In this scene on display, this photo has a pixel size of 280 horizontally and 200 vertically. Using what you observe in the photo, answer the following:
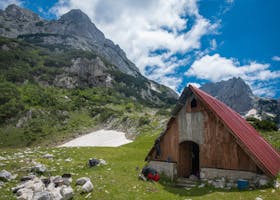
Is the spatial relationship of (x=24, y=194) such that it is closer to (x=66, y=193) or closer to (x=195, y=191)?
(x=66, y=193)

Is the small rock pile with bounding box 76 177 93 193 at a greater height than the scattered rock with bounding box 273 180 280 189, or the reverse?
the scattered rock with bounding box 273 180 280 189

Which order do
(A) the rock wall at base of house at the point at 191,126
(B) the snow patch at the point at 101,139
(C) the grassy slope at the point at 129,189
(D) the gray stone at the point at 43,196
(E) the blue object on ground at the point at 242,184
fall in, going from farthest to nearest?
(B) the snow patch at the point at 101,139, (A) the rock wall at base of house at the point at 191,126, (E) the blue object on ground at the point at 242,184, (C) the grassy slope at the point at 129,189, (D) the gray stone at the point at 43,196

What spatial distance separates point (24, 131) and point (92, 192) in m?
67.2

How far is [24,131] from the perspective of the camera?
2753 inches

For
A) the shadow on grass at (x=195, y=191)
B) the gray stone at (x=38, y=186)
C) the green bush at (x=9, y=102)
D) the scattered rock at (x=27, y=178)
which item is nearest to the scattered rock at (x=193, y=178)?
the shadow on grass at (x=195, y=191)

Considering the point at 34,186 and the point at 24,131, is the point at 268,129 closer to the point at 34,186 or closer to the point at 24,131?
the point at 34,186

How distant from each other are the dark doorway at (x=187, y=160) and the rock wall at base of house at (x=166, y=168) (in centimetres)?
52

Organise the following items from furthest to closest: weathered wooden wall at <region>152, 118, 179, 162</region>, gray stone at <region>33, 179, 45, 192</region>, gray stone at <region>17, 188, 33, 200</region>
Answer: weathered wooden wall at <region>152, 118, 179, 162</region>
gray stone at <region>33, 179, 45, 192</region>
gray stone at <region>17, 188, 33, 200</region>

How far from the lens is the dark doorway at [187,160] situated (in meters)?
18.0

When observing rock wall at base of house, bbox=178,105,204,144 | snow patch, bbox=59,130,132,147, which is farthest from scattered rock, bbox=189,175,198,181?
snow patch, bbox=59,130,132,147

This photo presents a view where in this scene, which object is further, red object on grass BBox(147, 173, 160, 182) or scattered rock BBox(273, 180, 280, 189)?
red object on grass BBox(147, 173, 160, 182)

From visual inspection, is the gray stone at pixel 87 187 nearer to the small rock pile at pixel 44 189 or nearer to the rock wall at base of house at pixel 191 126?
the small rock pile at pixel 44 189

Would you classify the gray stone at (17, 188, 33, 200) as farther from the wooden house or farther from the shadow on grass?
the wooden house

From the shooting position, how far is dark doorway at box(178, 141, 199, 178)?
59.2ft
